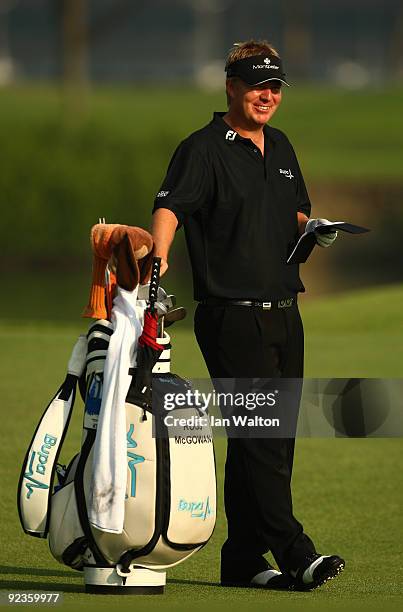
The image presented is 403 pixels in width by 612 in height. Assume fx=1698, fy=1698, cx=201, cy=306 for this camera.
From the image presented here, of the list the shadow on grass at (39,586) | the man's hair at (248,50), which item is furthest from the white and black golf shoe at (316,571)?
the man's hair at (248,50)

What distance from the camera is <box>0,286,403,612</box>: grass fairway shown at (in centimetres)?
512

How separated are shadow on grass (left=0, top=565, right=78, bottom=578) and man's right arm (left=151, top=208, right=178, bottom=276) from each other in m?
1.20

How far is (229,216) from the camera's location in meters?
5.32

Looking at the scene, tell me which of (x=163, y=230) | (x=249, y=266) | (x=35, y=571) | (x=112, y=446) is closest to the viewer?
(x=112, y=446)

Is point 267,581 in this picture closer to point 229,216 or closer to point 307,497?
point 229,216

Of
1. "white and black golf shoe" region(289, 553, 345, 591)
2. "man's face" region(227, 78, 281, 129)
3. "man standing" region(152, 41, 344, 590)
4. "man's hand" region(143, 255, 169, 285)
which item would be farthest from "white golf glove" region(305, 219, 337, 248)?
"white and black golf shoe" region(289, 553, 345, 591)

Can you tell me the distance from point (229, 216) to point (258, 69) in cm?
47

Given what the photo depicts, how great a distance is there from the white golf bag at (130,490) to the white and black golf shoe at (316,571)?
1.27 feet

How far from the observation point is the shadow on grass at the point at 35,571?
5637mm

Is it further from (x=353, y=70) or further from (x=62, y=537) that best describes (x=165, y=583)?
(x=353, y=70)

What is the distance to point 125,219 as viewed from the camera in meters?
30.1

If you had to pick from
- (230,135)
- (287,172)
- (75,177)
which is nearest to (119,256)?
(230,135)

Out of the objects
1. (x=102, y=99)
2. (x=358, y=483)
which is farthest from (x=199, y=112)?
(x=358, y=483)

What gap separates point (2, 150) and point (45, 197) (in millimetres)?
1701
